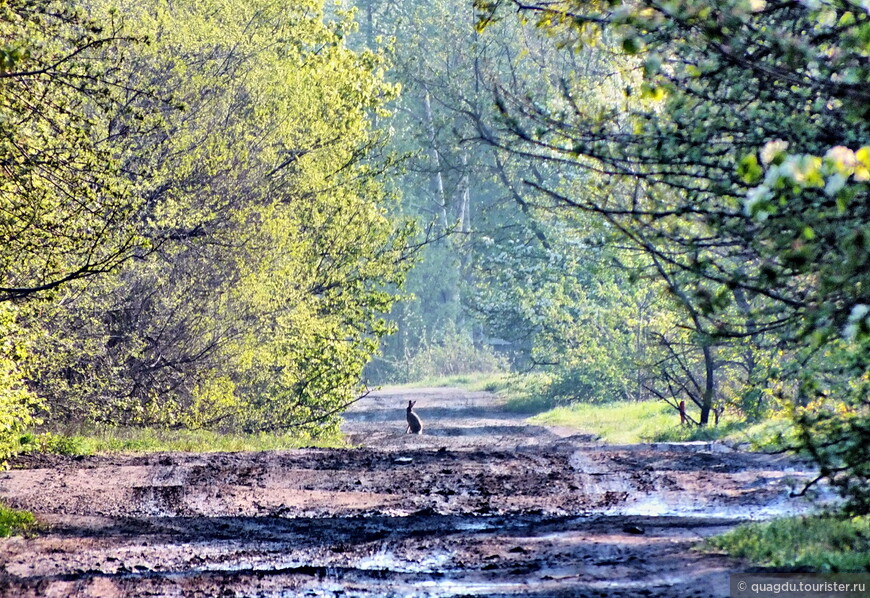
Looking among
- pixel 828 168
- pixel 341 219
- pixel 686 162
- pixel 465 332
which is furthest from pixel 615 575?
pixel 465 332

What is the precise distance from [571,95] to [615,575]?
3.39m

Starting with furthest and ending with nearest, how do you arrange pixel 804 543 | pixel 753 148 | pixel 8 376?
1. pixel 8 376
2. pixel 804 543
3. pixel 753 148

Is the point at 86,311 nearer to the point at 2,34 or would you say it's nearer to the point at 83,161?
the point at 83,161

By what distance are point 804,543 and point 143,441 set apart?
12.8 metres

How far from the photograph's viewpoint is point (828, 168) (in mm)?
4102

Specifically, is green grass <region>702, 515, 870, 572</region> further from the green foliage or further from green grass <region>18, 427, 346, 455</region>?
green grass <region>18, 427, 346, 455</region>

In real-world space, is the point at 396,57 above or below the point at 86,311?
above

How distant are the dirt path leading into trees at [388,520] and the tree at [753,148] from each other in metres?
1.75

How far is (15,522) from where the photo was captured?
34.7ft

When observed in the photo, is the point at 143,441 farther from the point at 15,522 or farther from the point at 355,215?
the point at 15,522

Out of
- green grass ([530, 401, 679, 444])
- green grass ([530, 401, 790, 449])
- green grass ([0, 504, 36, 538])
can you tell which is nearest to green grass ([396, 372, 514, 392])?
green grass ([530, 401, 790, 449])

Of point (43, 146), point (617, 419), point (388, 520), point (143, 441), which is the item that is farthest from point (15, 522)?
point (617, 419)

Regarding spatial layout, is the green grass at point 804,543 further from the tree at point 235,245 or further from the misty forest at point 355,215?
the tree at point 235,245

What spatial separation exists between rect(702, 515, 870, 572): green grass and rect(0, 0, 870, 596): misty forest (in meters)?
0.37
